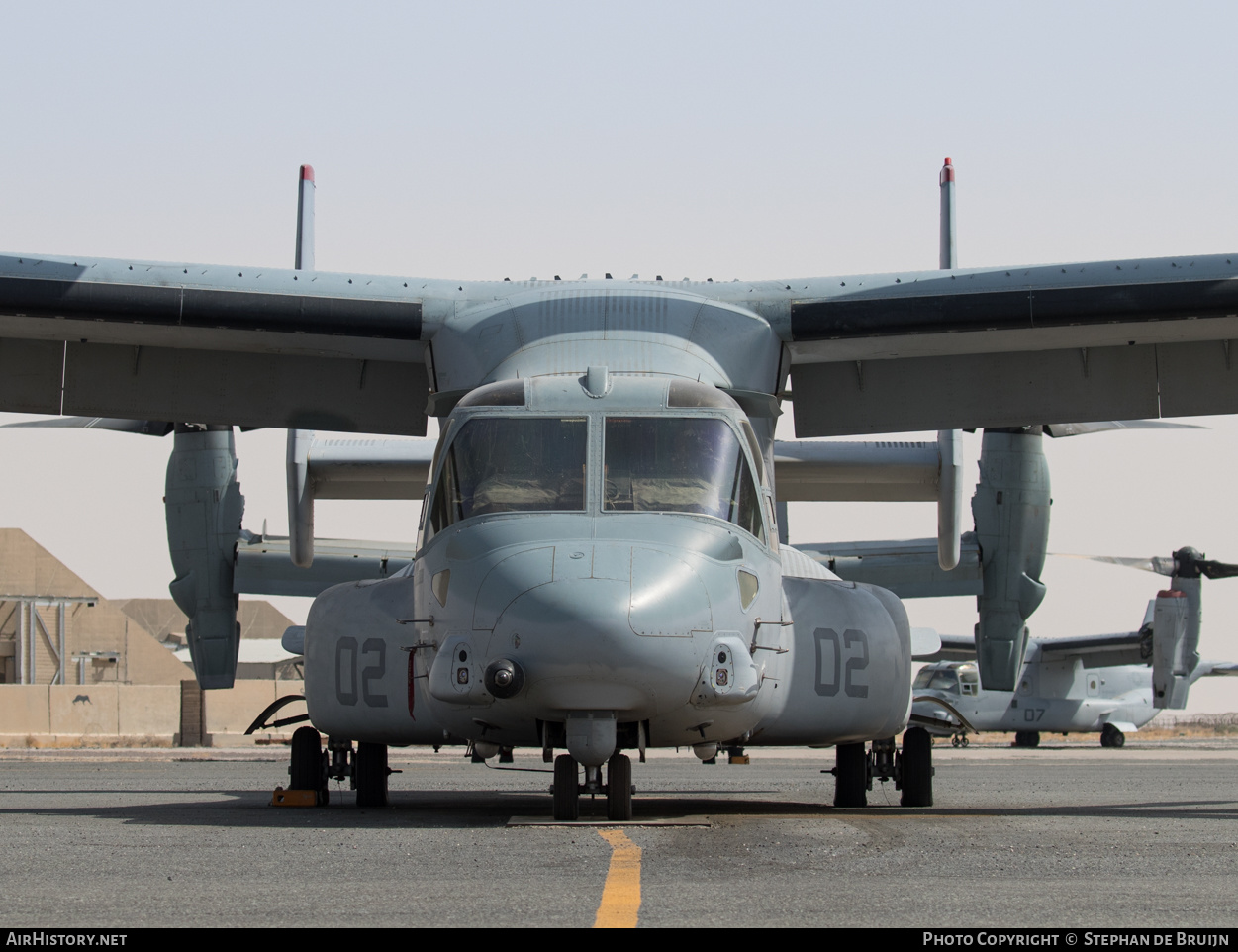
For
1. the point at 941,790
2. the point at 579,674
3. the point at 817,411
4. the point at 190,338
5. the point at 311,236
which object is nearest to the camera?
the point at 579,674

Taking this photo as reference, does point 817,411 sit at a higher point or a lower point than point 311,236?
lower

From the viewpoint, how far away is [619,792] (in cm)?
864

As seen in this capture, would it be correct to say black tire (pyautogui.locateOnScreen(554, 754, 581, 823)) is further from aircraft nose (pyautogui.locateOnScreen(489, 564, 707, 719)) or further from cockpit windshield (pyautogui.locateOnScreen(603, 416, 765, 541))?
cockpit windshield (pyautogui.locateOnScreen(603, 416, 765, 541))

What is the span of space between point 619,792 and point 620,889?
9.98 feet

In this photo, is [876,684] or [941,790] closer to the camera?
[876,684]

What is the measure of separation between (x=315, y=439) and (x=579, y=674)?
32.2 ft

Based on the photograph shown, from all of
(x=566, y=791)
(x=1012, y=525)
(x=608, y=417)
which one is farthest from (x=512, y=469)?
(x=1012, y=525)

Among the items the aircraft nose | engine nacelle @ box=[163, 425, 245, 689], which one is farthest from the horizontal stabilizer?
the aircraft nose

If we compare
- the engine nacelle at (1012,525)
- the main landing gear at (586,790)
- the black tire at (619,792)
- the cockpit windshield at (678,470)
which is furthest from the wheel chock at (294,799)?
the engine nacelle at (1012,525)

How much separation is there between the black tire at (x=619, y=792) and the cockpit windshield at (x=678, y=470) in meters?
1.47

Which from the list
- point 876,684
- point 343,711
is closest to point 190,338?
point 343,711

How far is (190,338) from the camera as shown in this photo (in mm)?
11734

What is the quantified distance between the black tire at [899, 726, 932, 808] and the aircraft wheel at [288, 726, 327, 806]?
4.76m

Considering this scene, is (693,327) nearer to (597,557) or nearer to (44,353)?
(597,557)
